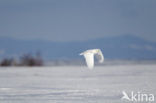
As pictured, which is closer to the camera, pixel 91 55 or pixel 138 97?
pixel 138 97

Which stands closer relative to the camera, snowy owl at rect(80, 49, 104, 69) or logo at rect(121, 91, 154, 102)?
logo at rect(121, 91, 154, 102)

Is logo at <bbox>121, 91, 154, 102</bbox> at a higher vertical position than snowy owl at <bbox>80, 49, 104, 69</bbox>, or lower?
lower

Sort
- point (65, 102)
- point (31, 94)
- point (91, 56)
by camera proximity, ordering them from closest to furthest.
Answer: point (65, 102)
point (31, 94)
point (91, 56)

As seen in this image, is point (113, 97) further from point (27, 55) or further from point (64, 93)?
point (27, 55)

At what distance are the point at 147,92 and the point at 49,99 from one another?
2193 millimetres

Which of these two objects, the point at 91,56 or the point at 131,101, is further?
the point at 91,56

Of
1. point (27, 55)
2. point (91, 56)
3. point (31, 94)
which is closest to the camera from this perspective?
point (31, 94)

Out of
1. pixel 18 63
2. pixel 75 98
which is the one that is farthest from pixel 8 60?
pixel 75 98

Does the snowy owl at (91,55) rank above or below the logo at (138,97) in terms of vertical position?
above

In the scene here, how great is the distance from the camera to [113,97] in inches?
324

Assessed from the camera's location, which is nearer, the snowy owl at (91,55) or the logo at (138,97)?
the logo at (138,97)

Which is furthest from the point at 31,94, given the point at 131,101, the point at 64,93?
the point at 131,101

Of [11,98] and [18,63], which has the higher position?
[18,63]

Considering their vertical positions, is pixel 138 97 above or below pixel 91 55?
below
